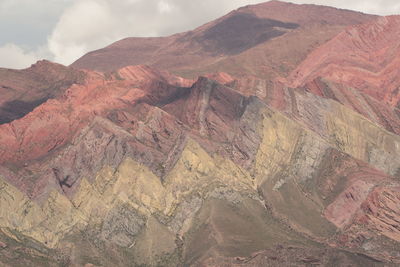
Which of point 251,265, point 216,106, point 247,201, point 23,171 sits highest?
point 216,106

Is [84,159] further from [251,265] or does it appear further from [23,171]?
[251,265]

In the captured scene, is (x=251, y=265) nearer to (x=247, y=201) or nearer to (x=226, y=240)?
(x=226, y=240)

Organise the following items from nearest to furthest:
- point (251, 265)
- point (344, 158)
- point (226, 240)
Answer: point (251, 265) < point (226, 240) < point (344, 158)

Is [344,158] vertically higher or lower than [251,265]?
higher

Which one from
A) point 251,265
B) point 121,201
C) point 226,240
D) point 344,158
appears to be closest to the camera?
point 251,265

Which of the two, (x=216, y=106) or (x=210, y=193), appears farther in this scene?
(x=216, y=106)

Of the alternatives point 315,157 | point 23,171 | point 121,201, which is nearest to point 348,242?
point 315,157
